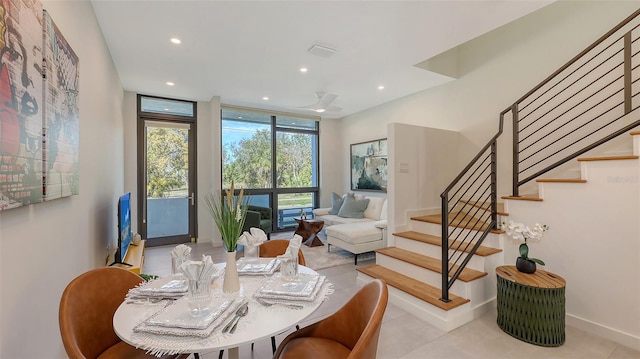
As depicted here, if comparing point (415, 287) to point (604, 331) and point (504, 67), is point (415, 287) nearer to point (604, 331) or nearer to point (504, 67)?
point (604, 331)

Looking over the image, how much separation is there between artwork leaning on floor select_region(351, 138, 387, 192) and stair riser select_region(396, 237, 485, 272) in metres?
2.16

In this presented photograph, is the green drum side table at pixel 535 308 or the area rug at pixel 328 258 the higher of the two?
the green drum side table at pixel 535 308

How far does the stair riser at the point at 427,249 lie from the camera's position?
8.91 feet

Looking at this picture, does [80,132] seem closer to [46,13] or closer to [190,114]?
[46,13]

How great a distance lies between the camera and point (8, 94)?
101 cm

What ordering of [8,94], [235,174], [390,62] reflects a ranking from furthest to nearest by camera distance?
[235,174]
[390,62]
[8,94]

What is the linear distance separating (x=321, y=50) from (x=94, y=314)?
3129 mm

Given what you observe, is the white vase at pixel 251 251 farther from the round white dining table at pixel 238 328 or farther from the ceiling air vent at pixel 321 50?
the ceiling air vent at pixel 321 50

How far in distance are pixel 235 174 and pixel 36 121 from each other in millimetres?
4620

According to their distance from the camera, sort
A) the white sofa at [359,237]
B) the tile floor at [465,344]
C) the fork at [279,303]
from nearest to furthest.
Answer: the fork at [279,303] < the tile floor at [465,344] < the white sofa at [359,237]

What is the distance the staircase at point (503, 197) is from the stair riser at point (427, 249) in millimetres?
12

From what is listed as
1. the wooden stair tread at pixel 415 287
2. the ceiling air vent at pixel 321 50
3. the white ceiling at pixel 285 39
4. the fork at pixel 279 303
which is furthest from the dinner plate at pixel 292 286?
the ceiling air vent at pixel 321 50

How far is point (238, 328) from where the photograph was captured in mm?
1089

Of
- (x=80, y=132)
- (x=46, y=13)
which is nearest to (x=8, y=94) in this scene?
(x=46, y=13)
